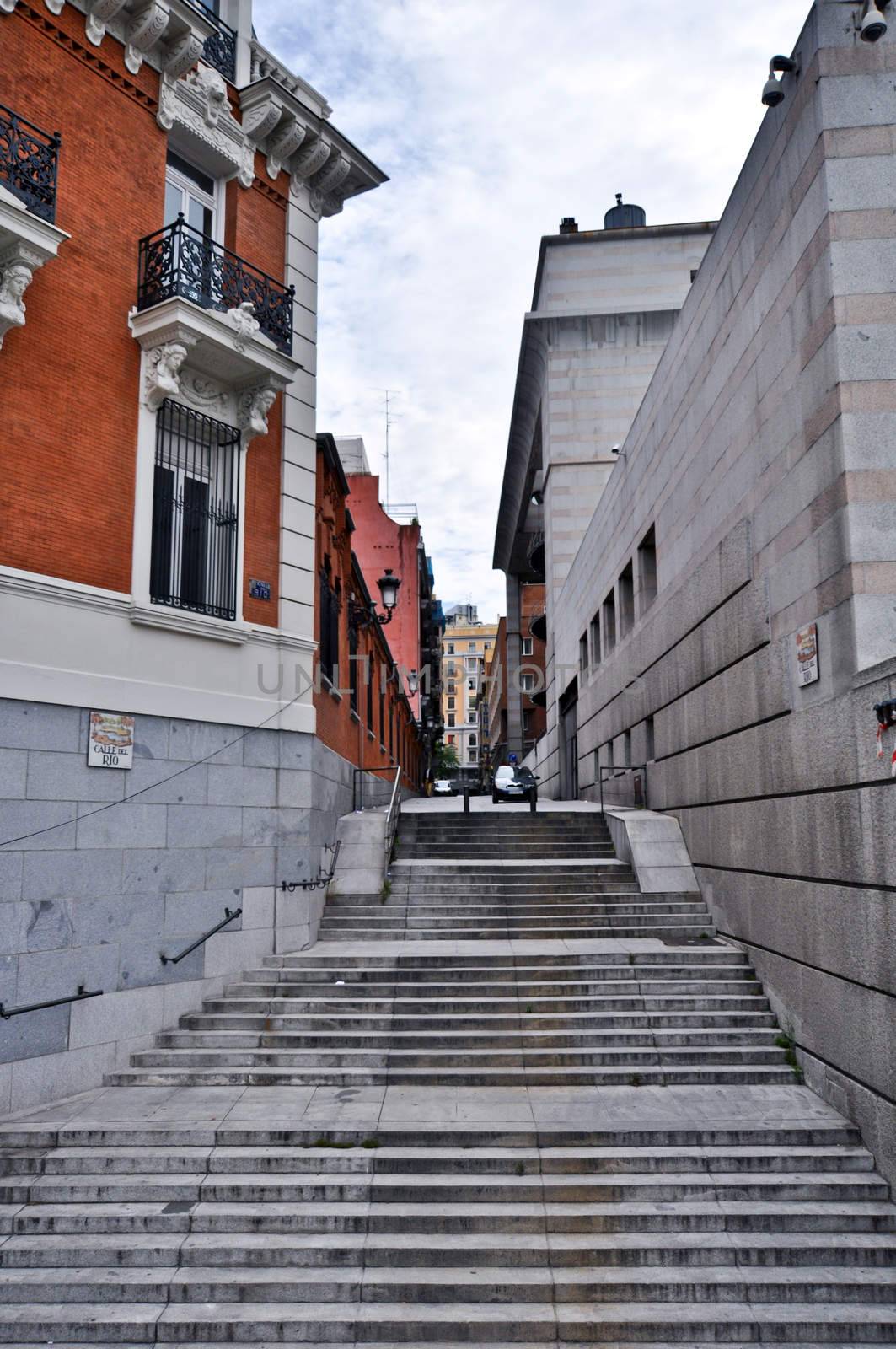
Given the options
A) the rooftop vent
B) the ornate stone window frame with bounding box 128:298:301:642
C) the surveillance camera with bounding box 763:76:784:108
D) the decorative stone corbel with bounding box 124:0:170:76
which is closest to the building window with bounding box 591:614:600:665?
the ornate stone window frame with bounding box 128:298:301:642

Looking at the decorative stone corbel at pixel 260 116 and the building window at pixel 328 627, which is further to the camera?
the building window at pixel 328 627

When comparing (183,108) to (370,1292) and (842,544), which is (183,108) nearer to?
(842,544)

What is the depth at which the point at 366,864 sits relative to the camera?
13.6 metres

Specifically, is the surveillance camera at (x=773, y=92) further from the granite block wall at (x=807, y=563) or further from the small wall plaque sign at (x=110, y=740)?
the small wall plaque sign at (x=110, y=740)

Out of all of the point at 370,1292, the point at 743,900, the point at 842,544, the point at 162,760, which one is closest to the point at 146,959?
the point at 162,760

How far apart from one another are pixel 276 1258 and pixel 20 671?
518 cm

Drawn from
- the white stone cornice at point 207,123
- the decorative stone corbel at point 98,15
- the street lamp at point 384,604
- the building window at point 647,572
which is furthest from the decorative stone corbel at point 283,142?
the building window at point 647,572

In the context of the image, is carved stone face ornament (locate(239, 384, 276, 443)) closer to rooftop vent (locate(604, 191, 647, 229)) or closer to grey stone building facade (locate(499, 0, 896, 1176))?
grey stone building facade (locate(499, 0, 896, 1176))

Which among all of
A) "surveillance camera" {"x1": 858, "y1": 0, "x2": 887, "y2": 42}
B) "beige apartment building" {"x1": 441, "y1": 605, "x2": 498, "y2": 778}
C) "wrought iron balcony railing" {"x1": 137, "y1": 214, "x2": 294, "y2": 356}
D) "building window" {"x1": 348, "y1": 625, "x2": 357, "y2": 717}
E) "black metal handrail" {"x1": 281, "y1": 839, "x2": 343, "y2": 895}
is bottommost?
"black metal handrail" {"x1": 281, "y1": 839, "x2": 343, "y2": 895}

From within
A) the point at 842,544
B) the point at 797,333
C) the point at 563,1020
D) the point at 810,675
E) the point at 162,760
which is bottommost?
the point at 563,1020

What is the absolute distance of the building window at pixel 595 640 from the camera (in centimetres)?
2338

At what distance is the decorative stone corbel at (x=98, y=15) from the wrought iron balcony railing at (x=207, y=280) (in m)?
1.91

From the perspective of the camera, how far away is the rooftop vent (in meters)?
42.6

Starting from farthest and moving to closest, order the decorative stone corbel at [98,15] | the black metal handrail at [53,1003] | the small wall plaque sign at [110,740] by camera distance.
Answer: the decorative stone corbel at [98,15] < the small wall plaque sign at [110,740] < the black metal handrail at [53,1003]
